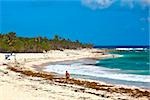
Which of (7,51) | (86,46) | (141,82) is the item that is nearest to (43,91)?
(141,82)

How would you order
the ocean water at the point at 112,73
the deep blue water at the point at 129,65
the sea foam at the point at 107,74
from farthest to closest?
the deep blue water at the point at 129,65
the sea foam at the point at 107,74
the ocean water at the point at 112,73

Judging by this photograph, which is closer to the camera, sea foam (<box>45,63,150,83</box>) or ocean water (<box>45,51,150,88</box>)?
ocean water (<box>45,51,150,88</box>)

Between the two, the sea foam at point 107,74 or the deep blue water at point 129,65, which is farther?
the deep blue water at point 129,65

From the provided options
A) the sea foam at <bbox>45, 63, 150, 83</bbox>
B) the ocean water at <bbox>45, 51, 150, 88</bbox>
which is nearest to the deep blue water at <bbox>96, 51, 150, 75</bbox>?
the ocean water at <bbox>45, 51, 150, 88</bbox>

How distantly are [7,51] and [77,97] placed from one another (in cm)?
6631

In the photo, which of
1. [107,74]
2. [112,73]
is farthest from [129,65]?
[107,74]

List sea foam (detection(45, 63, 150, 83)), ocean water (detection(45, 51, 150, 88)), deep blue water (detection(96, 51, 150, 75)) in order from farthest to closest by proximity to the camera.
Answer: deep blue water (detection(96, 51, 150, 75)) → sea foam (detection(45, 63, 150, 83)) → ocean water (detection(45, 51, 150, 88))

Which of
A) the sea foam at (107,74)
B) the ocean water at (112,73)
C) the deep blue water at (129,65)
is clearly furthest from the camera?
the deep blue water at (129,65)

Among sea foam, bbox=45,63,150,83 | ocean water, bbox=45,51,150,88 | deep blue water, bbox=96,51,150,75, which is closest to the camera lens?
ocean water, bbox=45,51,150,88

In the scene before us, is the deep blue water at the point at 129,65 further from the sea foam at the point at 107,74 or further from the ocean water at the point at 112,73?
the sea foam at the point at 107,74

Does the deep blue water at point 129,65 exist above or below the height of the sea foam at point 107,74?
above

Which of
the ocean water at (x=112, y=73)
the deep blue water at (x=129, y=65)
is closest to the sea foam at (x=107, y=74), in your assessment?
the ocean water at (x=112, y=73)

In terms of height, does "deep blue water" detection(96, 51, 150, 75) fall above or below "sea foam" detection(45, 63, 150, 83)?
above

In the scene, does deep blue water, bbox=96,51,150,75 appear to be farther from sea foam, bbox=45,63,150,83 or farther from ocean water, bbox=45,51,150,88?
sea foam, bbox=45,63,150,83
